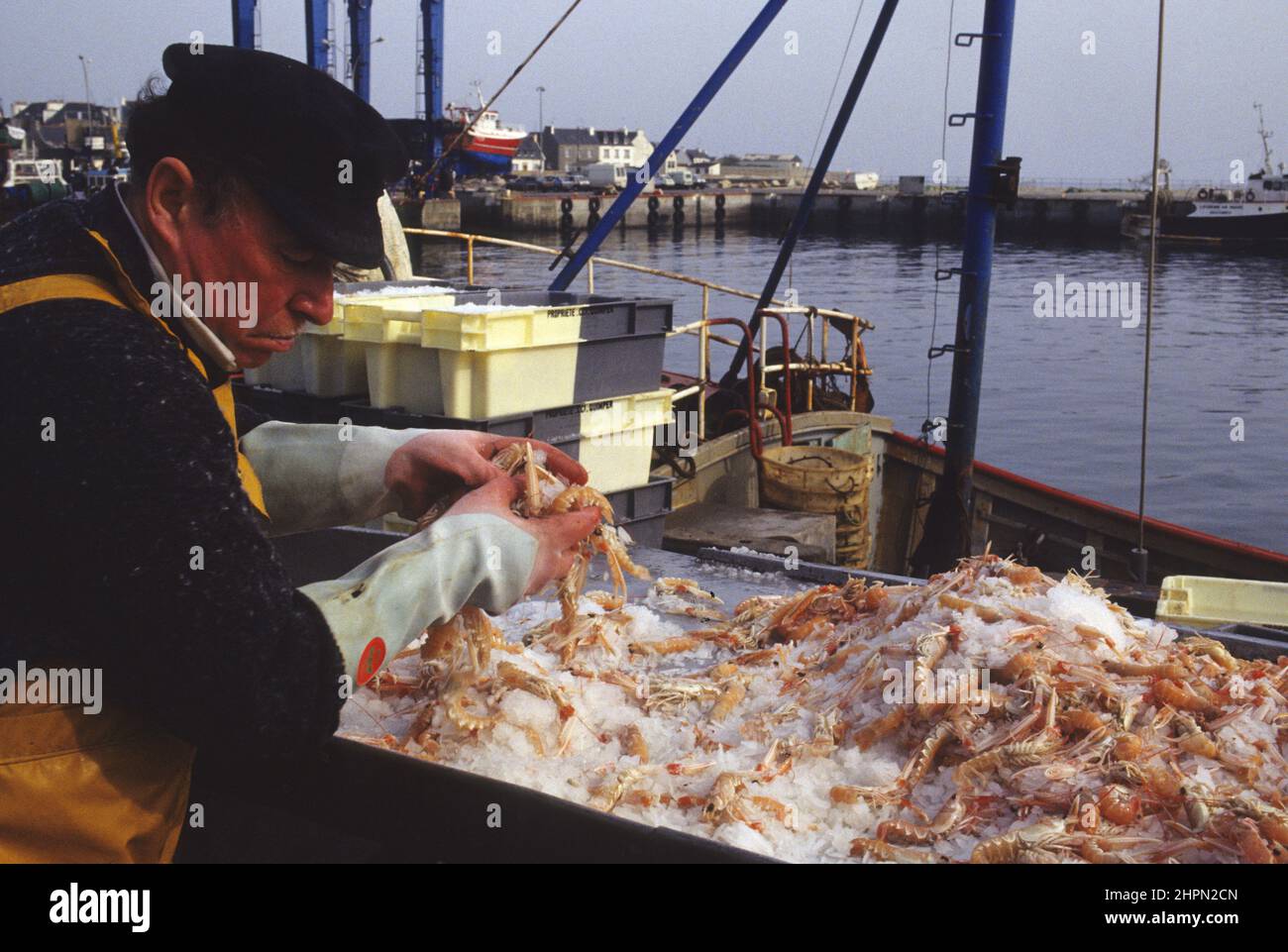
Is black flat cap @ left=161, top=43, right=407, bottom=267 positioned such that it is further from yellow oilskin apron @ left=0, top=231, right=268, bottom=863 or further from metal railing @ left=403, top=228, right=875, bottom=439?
metal railing @ left=403, top=228, right=875, bottom=439

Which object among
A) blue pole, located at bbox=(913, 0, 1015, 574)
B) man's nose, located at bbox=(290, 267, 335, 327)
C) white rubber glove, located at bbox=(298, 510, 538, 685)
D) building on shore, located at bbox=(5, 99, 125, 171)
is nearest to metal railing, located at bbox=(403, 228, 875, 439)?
blue pole, located at bbox=(913, 0, 1015, 574)

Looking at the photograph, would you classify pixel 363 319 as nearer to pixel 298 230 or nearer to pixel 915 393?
pixel 298 230

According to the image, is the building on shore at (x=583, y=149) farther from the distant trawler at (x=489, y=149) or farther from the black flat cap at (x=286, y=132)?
the black flat cap at (x=286, y=132)

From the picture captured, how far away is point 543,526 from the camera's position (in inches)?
102

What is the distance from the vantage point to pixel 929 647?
119 inches

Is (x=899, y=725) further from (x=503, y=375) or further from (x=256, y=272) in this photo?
(x=503, y=375)

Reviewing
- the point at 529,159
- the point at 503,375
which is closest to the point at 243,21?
the point at 503,375

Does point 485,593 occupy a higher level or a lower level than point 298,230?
lower

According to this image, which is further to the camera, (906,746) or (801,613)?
(801,613)

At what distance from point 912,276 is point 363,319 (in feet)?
171

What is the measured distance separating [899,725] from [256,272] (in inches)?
74.5

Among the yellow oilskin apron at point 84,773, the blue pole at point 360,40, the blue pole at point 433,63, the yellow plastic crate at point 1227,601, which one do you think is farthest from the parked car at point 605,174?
the yellow oilskin apron at point 84,773
